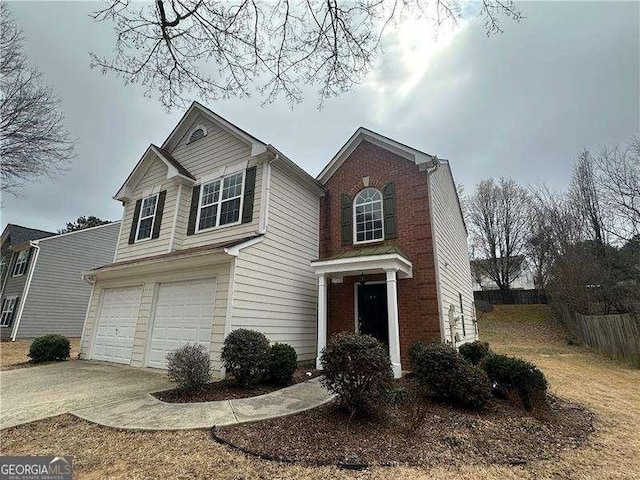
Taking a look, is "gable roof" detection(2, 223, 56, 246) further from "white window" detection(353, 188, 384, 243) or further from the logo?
the logo

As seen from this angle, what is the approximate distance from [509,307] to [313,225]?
2340 centimetres

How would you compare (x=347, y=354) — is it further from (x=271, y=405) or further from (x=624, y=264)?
(x=624, y=264)

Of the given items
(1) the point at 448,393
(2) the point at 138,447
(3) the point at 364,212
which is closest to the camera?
(2) the point at 138,447

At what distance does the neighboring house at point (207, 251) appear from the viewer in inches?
320

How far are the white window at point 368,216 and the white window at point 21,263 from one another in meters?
22.4

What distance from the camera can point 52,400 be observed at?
5688 mm

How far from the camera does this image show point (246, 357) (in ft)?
21.2

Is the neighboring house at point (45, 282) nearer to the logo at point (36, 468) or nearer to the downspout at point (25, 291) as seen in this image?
Result: the downspout at point (25, 291)

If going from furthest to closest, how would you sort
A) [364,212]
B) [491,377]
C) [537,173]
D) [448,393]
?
[537,173], [364,212], [491,377], [448,393]

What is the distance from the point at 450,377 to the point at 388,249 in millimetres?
3796

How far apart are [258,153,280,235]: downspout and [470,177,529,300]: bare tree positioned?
1083 inches

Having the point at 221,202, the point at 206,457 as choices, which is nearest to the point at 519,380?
the point at 206,457

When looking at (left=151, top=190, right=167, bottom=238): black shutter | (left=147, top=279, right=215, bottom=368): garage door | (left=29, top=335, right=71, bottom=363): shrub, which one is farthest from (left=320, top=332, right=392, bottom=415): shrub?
(left=29, top=335, right=71, bottom=363): shrub

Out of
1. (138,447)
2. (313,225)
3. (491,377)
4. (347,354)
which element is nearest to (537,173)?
(313,225)
